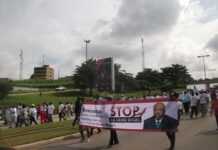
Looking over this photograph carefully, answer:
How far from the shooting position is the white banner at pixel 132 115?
1185cm

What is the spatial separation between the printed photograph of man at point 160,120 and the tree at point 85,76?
63012 millimetres

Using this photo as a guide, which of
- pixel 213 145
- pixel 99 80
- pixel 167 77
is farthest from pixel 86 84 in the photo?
pixel 213 145

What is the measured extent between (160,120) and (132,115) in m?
1.25

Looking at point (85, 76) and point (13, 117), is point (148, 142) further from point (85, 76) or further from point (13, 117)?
point (85, 76)

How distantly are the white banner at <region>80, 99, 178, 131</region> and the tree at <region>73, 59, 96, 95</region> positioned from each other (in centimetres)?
6110

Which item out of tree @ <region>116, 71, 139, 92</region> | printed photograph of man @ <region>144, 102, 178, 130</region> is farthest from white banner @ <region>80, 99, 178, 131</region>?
tree @ <region>116, 71, 139, 92</region>

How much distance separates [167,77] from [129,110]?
110701 mm

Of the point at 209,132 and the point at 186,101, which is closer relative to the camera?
the point at 209,132

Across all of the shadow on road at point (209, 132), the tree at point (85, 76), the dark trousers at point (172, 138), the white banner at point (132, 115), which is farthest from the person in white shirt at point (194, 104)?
the tree at point (85, 76)

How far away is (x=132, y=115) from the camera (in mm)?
13000

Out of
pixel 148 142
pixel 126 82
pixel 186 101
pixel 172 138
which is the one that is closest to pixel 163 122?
pixel 172 138

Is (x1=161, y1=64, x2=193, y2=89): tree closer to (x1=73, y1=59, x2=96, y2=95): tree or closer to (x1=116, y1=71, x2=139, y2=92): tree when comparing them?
(x1=116, y1=71, x2=139, y2=92): tree

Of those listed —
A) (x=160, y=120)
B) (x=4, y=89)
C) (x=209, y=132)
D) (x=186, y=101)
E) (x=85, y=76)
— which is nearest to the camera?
(x=160, y=120)

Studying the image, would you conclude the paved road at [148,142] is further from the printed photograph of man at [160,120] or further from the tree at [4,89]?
the tree at [4,89]
